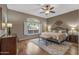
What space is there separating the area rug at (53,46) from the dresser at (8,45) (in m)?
0.44

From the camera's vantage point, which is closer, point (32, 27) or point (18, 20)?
point (18, 20)

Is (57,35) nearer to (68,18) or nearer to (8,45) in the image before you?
(68,18)

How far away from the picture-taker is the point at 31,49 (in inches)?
87.5

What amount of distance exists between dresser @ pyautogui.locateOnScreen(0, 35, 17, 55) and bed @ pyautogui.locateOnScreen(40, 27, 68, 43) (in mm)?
646

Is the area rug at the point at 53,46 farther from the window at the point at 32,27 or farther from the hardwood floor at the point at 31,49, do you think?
the window at the point at 32,27

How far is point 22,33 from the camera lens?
227 centimetres

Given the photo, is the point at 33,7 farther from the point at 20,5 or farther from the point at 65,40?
the point at 65,40

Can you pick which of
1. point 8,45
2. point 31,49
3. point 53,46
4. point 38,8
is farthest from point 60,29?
point 8,45

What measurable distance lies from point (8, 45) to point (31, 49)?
51cm

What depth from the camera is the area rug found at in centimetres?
220

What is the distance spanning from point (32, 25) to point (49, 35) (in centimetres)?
45

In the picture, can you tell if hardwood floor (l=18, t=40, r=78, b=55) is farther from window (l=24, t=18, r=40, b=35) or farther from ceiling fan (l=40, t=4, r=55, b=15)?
ceiling fan (l=40, t=4, r=55, b=15)
